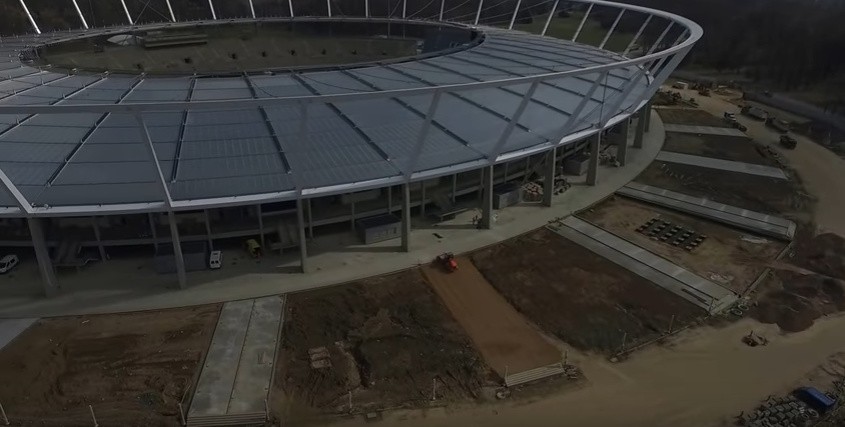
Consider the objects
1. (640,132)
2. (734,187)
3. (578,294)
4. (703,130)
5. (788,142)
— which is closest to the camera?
(578,294)

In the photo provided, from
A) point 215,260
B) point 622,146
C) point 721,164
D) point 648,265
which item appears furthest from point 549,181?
point 215,260

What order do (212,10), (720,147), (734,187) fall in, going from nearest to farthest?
(734,187) → (720,147) → (212,10)

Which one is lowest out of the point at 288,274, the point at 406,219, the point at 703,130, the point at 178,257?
the point at 288,274

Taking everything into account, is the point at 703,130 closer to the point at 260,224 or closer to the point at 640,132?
the point at 640,132

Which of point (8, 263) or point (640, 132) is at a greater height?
point (640, 132)

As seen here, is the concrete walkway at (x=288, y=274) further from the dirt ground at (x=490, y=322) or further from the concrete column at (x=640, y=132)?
the concrete column at (x=640, y=132)

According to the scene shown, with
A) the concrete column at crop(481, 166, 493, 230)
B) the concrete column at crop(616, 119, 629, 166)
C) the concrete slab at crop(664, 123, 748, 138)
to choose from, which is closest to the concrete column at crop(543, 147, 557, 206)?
the concrete column at crop(481, 166, 493, 230)
